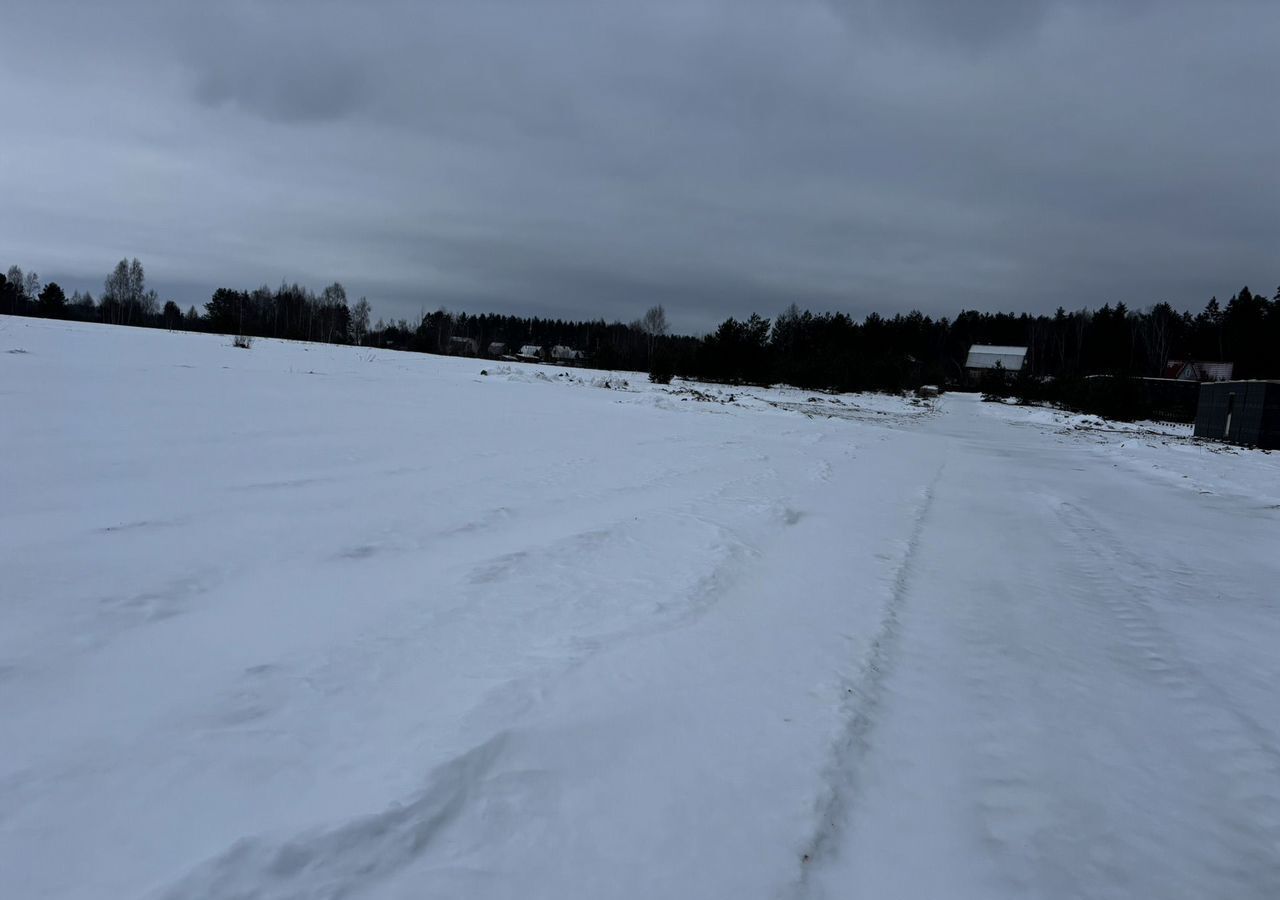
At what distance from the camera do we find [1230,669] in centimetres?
345

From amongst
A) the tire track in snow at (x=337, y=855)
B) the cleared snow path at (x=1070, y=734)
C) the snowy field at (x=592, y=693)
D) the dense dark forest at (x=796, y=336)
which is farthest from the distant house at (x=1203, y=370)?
the tire track in snow at (x=337, y=855)

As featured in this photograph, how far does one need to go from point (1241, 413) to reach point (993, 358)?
77011 mm

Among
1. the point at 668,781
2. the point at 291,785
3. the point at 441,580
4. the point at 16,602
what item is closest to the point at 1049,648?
the point at 668,781

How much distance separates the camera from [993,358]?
92750 mm

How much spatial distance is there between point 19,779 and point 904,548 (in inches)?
204

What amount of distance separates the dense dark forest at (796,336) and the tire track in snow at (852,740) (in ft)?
98.9

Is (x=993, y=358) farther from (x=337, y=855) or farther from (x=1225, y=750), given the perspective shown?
(x=337, y=855)

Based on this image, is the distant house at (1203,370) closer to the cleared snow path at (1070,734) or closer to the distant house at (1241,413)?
the distant house at (1241,413)

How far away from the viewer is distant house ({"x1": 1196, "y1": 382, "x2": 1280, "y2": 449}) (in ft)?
67.5

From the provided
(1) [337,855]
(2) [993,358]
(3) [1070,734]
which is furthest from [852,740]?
(2) [993,358]

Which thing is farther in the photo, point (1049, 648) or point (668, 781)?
point (1049, 648)

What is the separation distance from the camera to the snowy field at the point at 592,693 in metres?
1.88

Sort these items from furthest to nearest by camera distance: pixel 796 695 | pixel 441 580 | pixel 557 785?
1. pixel 441 580
2. pixel 796 695
3. pixel 557 785

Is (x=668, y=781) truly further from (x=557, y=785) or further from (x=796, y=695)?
(x=796, y=695)
